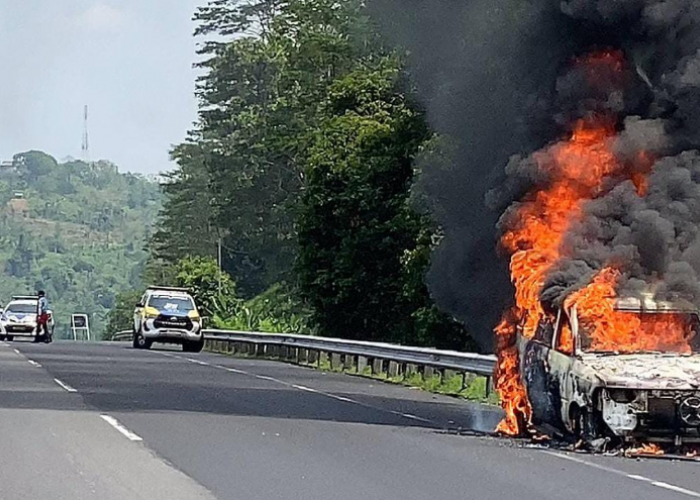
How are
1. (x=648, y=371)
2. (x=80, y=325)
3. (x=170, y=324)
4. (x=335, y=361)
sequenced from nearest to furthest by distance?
(x=648, y=371) → (x=335, y=361) → (x=170, y=324) → (x=80, y=325)

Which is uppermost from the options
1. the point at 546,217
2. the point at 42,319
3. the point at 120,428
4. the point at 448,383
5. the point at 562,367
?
the point at 546,217

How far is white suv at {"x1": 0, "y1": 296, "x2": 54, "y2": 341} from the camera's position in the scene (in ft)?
178

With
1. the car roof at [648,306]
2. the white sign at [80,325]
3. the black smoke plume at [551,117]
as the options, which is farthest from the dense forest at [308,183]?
the car roof at [648,306]

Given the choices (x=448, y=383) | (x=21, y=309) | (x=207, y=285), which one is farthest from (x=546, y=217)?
(x=207, y=285)

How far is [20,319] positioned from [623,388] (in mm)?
41063

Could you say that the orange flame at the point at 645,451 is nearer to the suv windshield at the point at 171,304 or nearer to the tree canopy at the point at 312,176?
the tree canopy at the point at 312,176

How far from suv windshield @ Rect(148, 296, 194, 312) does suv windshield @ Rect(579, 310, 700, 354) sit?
30.4 m

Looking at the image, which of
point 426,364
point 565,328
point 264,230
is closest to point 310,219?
point 426,364

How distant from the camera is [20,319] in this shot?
5453 cm

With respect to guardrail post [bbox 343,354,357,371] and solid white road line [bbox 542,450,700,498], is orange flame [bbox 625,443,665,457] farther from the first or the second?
guardrail post [bbox 343,354,357,371]

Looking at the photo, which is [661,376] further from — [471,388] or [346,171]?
[346,171]

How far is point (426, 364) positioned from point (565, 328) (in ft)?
40.1

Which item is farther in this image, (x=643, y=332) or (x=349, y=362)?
(x=349, y=362)

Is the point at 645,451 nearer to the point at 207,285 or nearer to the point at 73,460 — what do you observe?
the point at 73,460
